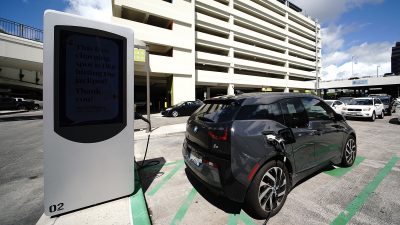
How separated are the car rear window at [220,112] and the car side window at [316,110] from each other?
4.78ft

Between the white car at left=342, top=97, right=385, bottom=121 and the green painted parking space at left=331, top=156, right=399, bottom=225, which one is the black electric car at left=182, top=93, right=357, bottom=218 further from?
the white car at left=342, top=97, right=385, bottom=121

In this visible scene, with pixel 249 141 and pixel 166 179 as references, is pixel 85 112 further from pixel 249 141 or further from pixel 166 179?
pixel 249 141

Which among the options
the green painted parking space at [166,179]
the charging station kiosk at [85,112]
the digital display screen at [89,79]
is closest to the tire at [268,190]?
the green painted parking space at [166,179]

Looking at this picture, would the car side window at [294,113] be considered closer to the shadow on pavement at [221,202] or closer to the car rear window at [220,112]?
the car rear window at [220,112]

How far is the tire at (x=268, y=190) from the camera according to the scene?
2.49 m

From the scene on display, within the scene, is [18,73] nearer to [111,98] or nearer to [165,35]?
[165,35]

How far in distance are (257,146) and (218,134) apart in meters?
0.52

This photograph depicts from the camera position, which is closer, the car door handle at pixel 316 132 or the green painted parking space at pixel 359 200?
the green painted parking space at pixel 359 200

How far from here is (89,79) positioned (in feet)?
8.51

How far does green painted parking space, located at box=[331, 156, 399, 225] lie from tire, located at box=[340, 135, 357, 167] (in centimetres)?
51

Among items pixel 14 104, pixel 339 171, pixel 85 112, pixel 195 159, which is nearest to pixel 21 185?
pixel 85 112

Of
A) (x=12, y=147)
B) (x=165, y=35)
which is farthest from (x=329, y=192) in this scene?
(x=165, y=35)

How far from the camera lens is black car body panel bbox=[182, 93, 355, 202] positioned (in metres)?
2.41

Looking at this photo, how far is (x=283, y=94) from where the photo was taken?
10.6 ft
